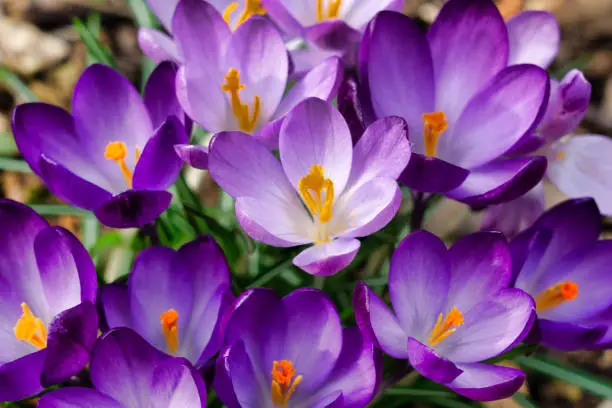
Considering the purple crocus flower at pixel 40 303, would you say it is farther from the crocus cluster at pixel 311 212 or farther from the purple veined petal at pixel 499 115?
the purple veined petal at pixel 499 115

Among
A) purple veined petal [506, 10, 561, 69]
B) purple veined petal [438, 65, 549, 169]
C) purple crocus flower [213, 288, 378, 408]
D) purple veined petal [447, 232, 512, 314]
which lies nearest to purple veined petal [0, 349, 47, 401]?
purple crocus flower [213, 288, 378, 408]

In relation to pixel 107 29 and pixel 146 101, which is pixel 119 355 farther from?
pixel 107 29

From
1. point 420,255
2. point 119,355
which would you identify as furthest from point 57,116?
point 420,255

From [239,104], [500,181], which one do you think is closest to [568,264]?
[500,181]

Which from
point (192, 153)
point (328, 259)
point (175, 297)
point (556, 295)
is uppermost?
point (192, 153)

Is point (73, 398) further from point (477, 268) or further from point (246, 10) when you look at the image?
point (246, 10)

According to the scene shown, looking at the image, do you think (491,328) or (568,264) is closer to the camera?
(491,328)

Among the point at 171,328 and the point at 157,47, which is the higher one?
the point at 157,47
